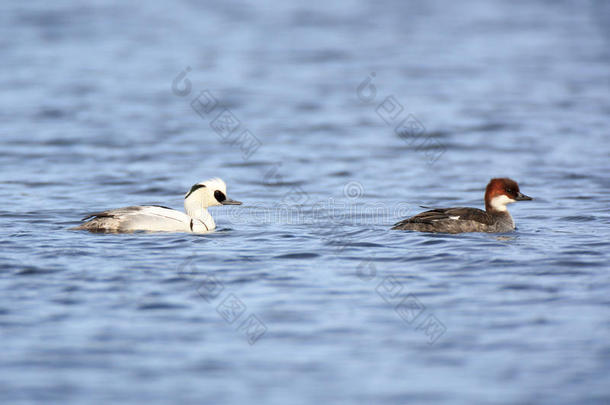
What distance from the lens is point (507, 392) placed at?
7.85 metres

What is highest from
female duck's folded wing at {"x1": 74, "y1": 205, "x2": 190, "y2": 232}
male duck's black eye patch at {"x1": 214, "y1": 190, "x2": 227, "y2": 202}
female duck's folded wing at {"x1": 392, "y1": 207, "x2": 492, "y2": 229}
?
male duck's black eye patch at {"x1": 214, "y1": 190, "x2": 227, "y2": 202}

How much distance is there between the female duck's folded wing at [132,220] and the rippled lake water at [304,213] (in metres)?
0.37

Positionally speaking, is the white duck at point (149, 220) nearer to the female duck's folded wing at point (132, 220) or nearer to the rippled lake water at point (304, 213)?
the female duck's folded wing at point (132, 220)

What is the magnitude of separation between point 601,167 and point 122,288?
42.3 feet

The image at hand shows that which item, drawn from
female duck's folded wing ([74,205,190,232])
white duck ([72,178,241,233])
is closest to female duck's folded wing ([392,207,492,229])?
white duck ([72,178,241,233])

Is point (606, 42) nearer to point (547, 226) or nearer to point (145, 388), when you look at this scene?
point (547, 226)

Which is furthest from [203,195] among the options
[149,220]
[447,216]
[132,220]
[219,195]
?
[447,216]

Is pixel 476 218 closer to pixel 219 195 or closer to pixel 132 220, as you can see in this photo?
pixel 219 195

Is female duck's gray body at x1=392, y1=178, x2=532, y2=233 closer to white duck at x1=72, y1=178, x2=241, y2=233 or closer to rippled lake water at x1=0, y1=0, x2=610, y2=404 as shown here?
rippled lake water at x1=0, y1=0, x2=610, y2=404

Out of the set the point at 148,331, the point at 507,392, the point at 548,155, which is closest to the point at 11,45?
the point at 548,155

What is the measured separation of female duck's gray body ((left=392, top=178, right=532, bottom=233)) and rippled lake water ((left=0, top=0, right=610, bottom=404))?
32cm

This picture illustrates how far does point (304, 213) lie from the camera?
1595cm

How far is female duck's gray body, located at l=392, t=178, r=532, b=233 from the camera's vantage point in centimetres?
1377

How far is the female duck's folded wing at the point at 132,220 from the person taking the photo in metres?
13.7
